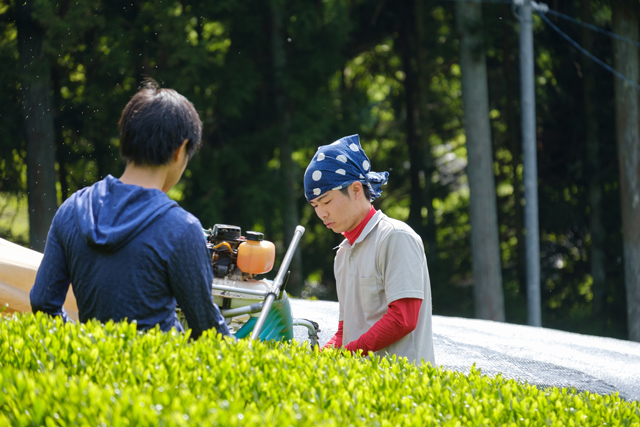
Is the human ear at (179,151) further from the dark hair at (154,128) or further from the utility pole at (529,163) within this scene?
the utility pole at (529,163)

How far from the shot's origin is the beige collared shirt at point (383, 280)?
9.92ft

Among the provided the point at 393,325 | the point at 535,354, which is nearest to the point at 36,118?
the point at 535,354

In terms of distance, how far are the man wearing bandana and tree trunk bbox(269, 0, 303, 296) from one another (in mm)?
11423

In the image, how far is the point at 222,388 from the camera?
7.74 feet

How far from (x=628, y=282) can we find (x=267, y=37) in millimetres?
8682

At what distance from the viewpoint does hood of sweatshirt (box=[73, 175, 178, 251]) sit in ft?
7.45

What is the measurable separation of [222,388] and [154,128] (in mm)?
867

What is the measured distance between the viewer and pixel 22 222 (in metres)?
13.5

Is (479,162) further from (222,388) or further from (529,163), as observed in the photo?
(222,388)

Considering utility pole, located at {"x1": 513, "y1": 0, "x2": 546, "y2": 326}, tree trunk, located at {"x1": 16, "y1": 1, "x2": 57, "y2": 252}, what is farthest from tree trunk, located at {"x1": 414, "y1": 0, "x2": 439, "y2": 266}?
tree trunk, located at {"x1": 16, "y1": 1, "x2": 57, "y2": 252}

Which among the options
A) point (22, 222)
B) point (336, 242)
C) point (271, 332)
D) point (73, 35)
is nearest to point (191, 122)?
point (271, 332)

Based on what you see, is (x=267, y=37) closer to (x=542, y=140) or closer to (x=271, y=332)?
(x=542, y=140)

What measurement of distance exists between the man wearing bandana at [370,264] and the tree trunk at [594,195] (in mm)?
14284

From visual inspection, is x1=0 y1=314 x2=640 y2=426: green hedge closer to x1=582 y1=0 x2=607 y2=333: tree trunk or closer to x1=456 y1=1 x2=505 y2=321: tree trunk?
x1=456 y1=1 x2=505 y2=321: tree trunk
